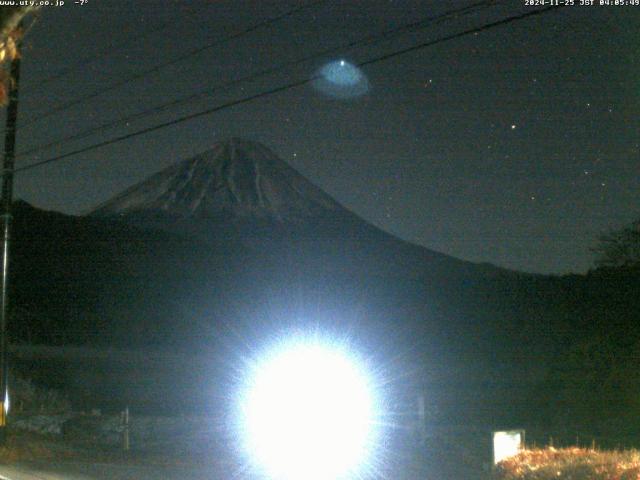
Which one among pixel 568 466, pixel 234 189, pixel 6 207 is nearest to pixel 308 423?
pixel 568 466

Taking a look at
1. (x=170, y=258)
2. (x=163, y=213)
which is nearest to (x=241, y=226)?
(x=163, y=213)

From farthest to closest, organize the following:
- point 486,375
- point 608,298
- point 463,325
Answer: point 463,325 → point 486,375 → point 608,298

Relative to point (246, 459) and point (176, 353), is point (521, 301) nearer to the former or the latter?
point (176, 353)

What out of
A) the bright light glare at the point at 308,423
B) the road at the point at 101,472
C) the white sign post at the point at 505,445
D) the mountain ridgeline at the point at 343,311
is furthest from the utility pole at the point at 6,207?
the mountain ridgeline at the point at 343,311

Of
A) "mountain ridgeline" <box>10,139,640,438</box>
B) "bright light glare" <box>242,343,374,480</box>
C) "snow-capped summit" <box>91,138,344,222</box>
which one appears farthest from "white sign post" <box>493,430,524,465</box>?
"snow-capped summit" <box>91,138,344,222</box>

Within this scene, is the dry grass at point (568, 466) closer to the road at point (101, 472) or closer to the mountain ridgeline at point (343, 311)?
the road at point (101, 472)

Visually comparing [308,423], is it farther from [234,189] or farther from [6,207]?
[234,189]
